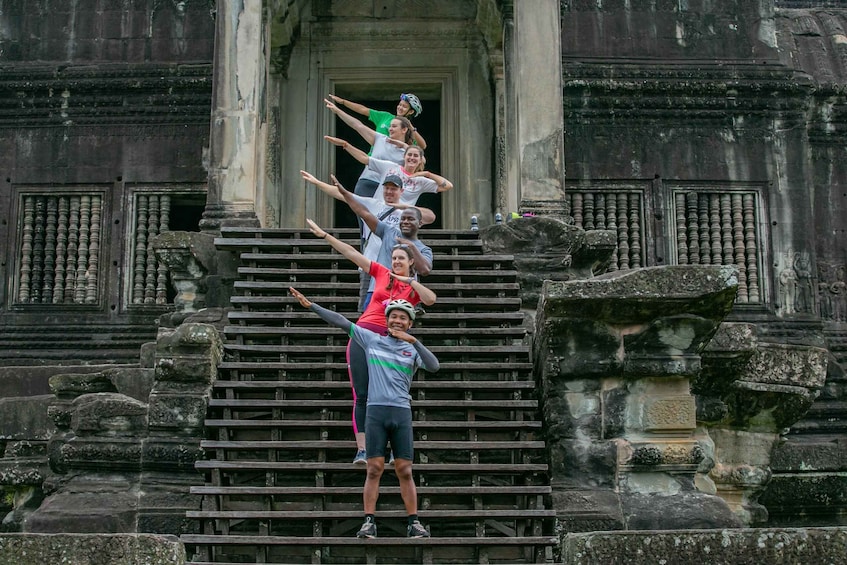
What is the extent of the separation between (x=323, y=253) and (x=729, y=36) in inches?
268

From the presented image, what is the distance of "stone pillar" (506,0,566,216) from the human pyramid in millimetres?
1746

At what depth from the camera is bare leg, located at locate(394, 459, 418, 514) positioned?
8789mm

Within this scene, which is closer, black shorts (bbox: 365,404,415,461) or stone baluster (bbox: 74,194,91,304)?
black shorts (bbox: 365,404,415,461)

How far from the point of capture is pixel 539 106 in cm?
1352

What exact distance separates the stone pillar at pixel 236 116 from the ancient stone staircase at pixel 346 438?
129 centimetres

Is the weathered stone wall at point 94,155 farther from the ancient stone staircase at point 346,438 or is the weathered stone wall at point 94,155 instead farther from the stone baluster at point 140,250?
the ancient stone staircase at point 346,438

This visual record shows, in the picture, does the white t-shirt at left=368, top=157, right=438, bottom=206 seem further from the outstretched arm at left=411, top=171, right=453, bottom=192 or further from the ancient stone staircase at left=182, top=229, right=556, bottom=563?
the ancient stone staircase at left=182, top=229, right=556, bottom=563

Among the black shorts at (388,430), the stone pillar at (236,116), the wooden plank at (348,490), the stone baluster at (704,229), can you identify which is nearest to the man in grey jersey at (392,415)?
the black shorts at (388,430)

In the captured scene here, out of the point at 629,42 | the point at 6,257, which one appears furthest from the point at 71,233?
the point at 629,42

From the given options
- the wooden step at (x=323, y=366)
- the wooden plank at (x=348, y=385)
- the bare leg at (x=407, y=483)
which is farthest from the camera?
the wooden step at (x=323, y=366)

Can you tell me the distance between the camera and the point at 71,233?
52.3ft

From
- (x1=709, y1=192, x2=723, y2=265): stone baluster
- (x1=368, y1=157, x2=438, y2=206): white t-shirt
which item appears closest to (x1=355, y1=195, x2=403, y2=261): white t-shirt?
(x1=368, y1=157, x2=438, y2=206): white t-shirt

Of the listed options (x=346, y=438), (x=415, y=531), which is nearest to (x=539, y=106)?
(x=346, y=438)

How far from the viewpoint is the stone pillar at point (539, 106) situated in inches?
523
